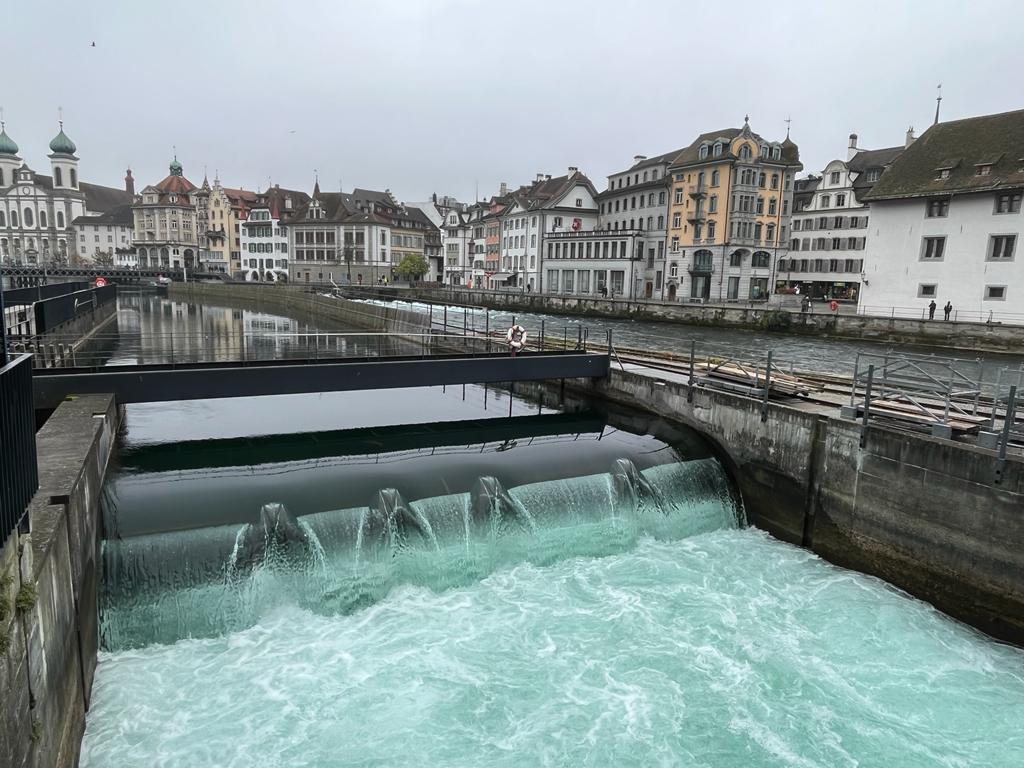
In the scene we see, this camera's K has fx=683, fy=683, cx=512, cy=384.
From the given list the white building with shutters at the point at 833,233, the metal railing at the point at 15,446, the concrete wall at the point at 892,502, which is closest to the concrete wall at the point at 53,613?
the metal railing at the point at 15,446

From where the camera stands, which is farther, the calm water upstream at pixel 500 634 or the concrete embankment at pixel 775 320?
the concrete embankment at pixel 775 320

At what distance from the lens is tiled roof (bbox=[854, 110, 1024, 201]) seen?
142ft

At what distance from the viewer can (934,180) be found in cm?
4659

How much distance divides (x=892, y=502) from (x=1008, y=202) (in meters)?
39.7

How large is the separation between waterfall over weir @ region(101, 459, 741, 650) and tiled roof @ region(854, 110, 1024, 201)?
40.3 metres

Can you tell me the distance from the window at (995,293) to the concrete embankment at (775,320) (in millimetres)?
4896

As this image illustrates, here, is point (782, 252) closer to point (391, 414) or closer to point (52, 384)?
point (391, 414)

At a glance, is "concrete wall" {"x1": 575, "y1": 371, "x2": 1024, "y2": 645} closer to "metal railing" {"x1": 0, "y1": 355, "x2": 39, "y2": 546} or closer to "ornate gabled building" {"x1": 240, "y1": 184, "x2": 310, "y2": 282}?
"metal railing" {"x1": 0, "y1": 355, "x2": 39, "y2": 546}

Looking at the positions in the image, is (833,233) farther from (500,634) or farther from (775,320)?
(500,634)

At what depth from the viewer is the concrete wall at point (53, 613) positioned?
573 cm

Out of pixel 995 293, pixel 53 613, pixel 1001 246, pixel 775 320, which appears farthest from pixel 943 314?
pixel 53 613

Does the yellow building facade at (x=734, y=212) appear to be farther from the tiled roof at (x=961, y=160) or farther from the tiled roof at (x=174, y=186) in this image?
the tiled roof at (x=174, y=186)

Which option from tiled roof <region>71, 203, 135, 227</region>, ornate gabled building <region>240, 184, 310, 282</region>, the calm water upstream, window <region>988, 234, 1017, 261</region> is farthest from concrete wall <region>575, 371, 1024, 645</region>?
tiled roof <region>71, 203, 135, 227</region>

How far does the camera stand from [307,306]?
65875mm
